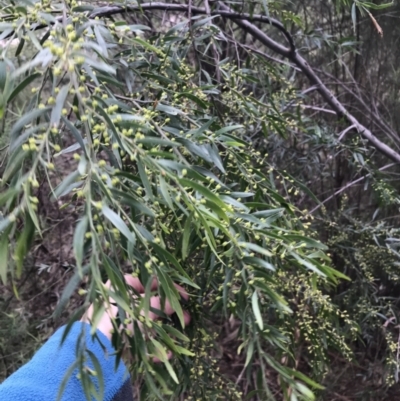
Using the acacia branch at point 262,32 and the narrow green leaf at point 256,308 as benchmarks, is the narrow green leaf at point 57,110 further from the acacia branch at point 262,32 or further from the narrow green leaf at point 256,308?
the acacia branch at point 262,32

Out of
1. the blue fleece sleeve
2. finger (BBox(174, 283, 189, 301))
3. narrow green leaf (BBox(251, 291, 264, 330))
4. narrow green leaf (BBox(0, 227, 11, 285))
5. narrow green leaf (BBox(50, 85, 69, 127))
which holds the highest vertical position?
narrow green leaf (BBox(50, 85, 69, 127))

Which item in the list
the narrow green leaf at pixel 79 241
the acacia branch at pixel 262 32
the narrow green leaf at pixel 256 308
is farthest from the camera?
the acacia branch at pixel 262 32

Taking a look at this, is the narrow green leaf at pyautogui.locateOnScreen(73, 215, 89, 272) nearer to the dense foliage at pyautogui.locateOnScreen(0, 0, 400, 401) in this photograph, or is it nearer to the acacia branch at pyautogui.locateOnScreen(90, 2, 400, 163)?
the dense foliage at pyautogui.locateOnScreen(0, 0, 400, 401)

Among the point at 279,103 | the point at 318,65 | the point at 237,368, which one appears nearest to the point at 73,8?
the point at 279,103

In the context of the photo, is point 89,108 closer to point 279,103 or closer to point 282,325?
point 282,325

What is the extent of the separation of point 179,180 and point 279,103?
0.97 m

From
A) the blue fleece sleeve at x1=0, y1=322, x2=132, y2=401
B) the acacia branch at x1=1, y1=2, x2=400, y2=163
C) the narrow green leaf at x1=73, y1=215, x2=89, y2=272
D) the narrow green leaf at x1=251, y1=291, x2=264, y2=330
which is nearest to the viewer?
the narrow green leaf at x1=73, y1=215, x2=89, y2=272

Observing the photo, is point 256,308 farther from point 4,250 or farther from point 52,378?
point 52,378

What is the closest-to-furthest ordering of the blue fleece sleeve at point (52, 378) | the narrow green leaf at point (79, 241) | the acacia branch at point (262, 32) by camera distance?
the narrow green leaf at point (79, 241), the blue fleece sleeve at point (52, 378), the acacia branch at point (262, 32)

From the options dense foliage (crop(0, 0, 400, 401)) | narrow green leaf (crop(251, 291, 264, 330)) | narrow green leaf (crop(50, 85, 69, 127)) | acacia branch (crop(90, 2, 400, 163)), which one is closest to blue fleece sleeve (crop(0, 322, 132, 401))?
dense foliage (crop(0, 0, 400, 401))

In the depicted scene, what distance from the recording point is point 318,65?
1938 millimetres

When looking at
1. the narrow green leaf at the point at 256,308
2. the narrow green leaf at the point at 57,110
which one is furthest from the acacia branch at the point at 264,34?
the narrow green leaf at the point at 256,308

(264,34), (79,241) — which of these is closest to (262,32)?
(264,34)

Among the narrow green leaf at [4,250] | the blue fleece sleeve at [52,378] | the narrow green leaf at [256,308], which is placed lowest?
the blue fleece sleeve at [52,378]
